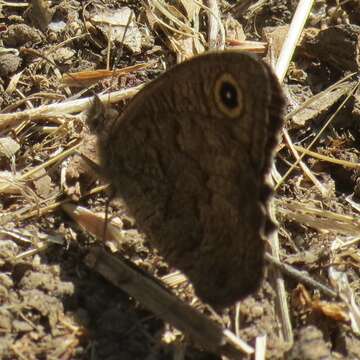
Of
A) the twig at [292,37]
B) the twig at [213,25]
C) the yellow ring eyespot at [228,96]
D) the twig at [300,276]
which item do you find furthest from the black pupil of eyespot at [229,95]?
the twig at [213,25]

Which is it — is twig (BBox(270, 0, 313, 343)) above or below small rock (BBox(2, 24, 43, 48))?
below

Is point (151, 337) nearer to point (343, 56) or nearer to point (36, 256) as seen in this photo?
point (36, 256)

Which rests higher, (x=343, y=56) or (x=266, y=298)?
(x=343, y=56)

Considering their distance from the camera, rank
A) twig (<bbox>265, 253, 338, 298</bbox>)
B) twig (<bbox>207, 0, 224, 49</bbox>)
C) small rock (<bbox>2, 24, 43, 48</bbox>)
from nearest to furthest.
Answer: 1. twig (<bbox>265, 253, 338, 298</bbox>)
2. small rock (<bbox>2, 24, 43, 48</bbox>)
3. twig (<bbox>207, 0, 224, 49</bbox>)

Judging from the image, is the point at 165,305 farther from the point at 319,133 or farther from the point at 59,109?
the point at 319,133

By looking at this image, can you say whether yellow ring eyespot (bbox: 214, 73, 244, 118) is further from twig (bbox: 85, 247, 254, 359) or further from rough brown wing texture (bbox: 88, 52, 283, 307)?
twig (bbox: 85, 247, 254, 359)

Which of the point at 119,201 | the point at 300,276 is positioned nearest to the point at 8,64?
the point at 119,201

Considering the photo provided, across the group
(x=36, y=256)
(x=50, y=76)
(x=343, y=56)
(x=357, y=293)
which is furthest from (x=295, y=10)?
(x=36, y=256)

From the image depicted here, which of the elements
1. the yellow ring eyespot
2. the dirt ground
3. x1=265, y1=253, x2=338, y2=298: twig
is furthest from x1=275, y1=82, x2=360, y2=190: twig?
the yellow ring eyespot
